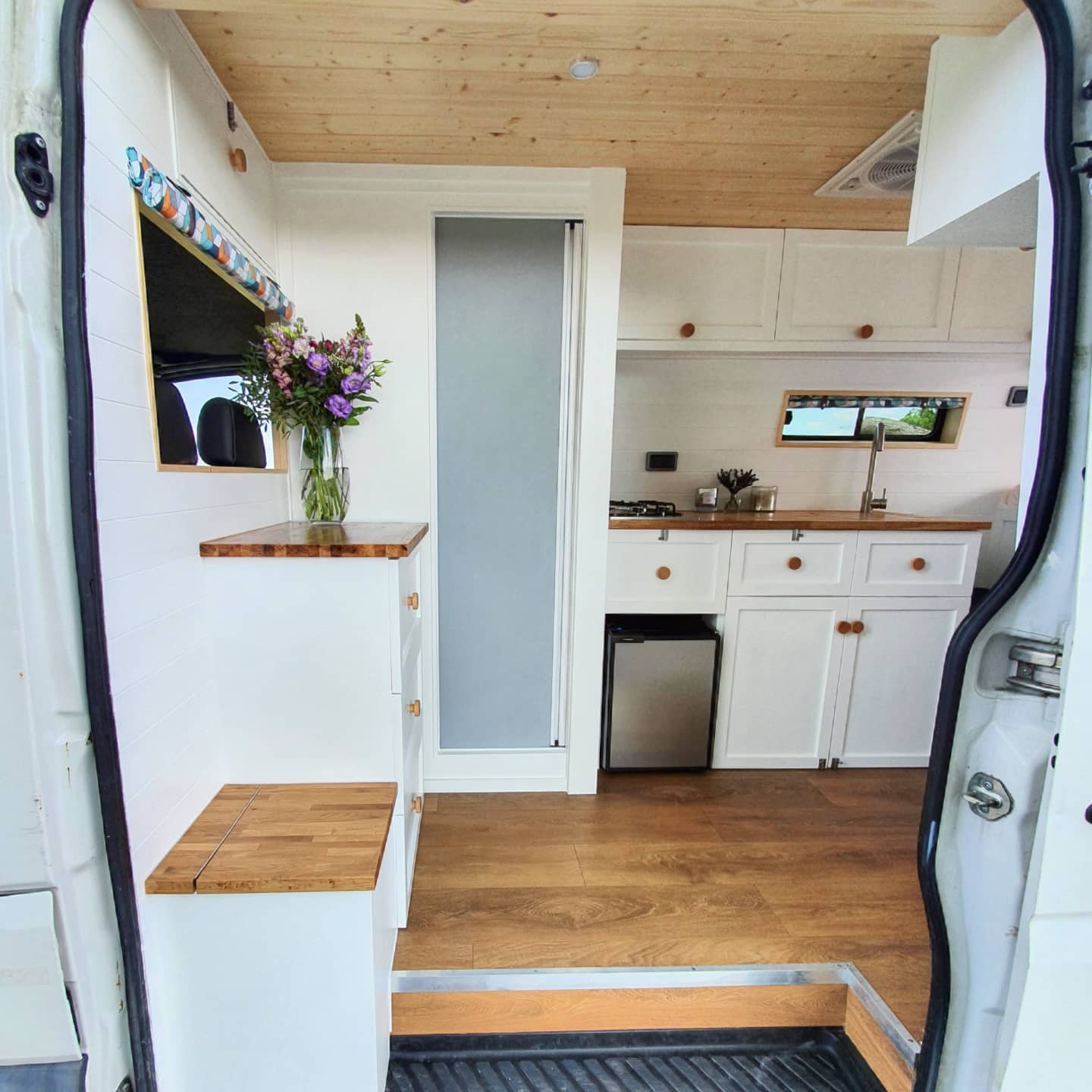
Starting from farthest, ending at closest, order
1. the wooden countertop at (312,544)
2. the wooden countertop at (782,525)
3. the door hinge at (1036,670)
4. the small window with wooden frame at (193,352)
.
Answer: the wooden countertop at (782,525) < the wooden countertop at (312,544) < the small window with wooden frame at (193,352) < the door hinge at (1036,670)

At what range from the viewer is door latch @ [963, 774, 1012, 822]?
2.07 ft

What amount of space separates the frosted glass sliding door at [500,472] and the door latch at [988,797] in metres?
1.41

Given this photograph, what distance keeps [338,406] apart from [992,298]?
106 inches

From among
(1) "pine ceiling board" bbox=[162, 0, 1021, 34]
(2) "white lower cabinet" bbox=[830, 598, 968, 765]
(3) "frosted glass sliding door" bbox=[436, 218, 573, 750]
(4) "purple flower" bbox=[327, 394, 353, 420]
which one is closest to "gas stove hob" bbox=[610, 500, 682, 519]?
(3) "frosted glass sliding door" bbox=[436, 218, 573, 750]

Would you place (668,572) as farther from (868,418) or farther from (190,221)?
(190,221)

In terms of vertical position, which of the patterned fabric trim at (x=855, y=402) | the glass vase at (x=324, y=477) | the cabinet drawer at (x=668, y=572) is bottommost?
the cabinet drawer at (x=668, y=572)

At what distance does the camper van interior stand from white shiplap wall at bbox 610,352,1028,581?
0.07 feet

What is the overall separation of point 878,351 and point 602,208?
144 cm

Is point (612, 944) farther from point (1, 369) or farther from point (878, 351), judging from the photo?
point (878, 351)

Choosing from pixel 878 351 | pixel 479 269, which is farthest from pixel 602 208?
pixel 878 351

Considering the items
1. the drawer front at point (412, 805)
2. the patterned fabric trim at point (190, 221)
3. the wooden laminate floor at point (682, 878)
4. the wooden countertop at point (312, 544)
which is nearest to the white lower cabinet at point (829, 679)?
the wooden laminate floor at point (682, 878)

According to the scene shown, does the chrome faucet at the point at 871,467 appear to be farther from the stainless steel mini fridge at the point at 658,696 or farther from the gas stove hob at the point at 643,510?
the stainless steel mini fridge at the point at 658,696

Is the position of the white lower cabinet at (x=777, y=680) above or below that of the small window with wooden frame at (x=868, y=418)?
below

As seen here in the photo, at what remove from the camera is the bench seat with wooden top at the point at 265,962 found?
38.5 inches
